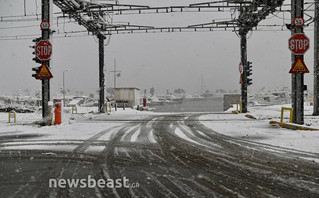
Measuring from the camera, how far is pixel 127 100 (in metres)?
40.6

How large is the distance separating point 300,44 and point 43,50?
11.1m

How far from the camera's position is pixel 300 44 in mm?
9383

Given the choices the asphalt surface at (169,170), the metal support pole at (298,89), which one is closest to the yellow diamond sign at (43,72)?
the asphalt surface at (169,170)

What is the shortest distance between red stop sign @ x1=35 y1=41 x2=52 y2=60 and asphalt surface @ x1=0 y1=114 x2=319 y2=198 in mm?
5676

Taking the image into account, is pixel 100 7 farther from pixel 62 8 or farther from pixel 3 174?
pixel 3 174

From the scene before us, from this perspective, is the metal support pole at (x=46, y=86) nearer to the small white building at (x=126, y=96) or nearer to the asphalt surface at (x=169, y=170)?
the asphalt surface at (x=169, y=170)

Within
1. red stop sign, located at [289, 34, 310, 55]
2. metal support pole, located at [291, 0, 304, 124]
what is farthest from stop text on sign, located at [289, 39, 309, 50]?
metal support pole, located at [291, 0, 304, 124]

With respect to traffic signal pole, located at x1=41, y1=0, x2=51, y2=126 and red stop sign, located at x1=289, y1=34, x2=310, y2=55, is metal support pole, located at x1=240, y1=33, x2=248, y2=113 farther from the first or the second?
traffic signal pole, located at x1=41, y1=0, x2=51, y2=126

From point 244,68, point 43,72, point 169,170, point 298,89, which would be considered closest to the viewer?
point 169,170

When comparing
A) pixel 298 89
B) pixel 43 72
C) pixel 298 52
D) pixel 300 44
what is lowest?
pixel 298 89

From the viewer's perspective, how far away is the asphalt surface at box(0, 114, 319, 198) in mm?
3330

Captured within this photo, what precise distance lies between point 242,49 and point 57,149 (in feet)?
57.1

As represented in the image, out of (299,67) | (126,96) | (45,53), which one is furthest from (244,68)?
(126,96)

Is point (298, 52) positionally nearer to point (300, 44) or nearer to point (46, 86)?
point (300, 44)
